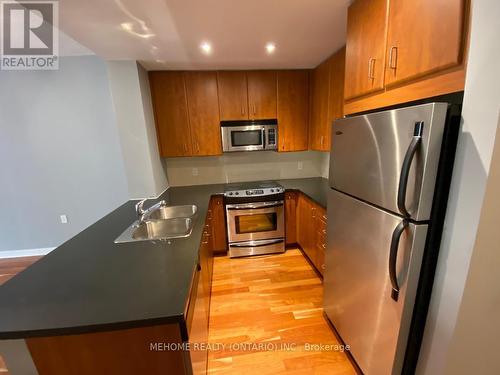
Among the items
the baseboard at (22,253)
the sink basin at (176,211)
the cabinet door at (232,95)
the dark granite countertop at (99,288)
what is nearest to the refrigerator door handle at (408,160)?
the dark granite countertop at (99,288)

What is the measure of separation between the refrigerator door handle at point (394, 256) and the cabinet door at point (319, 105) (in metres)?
1.74

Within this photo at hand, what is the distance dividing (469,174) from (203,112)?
8.43ft

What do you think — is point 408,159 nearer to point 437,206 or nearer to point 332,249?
point 437,206

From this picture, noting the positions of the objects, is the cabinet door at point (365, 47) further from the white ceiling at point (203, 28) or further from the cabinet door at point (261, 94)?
the cabinet door at point (261, 94)

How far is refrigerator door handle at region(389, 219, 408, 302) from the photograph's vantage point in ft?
3.14

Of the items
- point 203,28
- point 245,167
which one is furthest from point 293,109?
point 203,28

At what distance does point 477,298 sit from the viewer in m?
0.88

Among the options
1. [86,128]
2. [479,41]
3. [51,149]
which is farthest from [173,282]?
[51,149]

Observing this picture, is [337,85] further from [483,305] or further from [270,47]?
[483,305]

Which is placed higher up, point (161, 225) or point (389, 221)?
point (389, 221)

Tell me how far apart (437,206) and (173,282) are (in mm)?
1236

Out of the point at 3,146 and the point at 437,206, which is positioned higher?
the point at 3,146

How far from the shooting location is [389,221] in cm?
104

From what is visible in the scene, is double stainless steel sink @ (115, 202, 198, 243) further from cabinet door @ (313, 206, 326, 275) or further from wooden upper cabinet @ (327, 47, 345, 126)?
wooden upper cabinet @ (327, 47, 345, 126)
